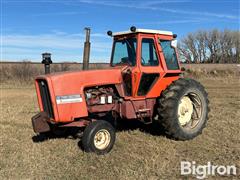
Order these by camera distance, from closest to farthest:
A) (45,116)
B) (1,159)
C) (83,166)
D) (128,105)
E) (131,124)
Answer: (83,166) → (1,159) → (45,116) → (128,105) → (131,124)

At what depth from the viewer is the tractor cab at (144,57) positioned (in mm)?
7660

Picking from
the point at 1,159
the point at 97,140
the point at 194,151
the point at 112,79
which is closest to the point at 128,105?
the point at 112,79

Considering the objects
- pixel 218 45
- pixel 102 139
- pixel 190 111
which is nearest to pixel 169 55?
pixel 190 111

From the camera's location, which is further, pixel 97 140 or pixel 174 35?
pixel 174 35

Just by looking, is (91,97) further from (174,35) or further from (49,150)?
(174,35)

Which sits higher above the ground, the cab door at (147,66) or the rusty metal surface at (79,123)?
the cab door at (147,66)

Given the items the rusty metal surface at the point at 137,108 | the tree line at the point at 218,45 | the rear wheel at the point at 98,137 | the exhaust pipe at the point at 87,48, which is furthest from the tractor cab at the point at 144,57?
the tree line at the point at 218,45

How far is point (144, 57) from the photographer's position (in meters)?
7.84

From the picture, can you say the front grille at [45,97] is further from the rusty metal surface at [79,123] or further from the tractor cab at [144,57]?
the tractor cab at [144,57]

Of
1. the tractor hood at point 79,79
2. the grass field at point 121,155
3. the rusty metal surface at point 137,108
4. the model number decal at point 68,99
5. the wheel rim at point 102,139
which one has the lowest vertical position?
the grass field at point 121,155

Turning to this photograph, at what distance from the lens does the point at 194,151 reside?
7.05 metres

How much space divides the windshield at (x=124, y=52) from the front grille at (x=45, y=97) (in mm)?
1827

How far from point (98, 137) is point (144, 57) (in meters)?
1.99

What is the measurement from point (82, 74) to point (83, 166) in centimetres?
179
